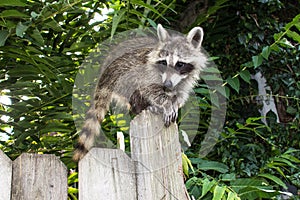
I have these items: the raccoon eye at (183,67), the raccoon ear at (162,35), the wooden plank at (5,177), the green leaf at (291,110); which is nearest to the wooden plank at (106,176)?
the wooden plank at (5,177)

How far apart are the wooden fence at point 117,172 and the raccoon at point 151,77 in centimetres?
68

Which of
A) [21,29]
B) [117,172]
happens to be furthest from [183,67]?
[117,172]

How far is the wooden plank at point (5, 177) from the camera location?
4.67 feet

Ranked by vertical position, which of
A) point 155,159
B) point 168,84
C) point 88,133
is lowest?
point 155,159

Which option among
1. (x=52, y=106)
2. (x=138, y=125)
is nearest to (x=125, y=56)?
(x=52, y=106)

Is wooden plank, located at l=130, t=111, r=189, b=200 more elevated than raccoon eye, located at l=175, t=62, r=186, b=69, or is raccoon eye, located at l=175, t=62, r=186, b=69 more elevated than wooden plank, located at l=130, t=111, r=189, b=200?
raccoon eye, located at l=175, t=62, r=186, b=69

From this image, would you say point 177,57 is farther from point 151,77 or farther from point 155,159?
point 155,159

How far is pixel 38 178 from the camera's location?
4.85ft

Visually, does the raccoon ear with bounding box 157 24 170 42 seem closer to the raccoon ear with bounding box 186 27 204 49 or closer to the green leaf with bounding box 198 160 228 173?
the raccoon ear with bounding box 186 27 204 49

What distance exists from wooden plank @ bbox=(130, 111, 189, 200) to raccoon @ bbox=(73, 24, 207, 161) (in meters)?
0.65

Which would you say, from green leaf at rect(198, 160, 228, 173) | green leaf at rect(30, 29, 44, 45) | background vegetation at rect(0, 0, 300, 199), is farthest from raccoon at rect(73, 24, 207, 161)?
green leaf at rect(30, 29, 44, 45)

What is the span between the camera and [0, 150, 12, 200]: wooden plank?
56.1 inches

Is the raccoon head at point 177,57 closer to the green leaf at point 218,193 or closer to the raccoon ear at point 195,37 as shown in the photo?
the raccoon ear at point 195,37

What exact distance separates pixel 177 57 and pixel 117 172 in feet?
3.69
